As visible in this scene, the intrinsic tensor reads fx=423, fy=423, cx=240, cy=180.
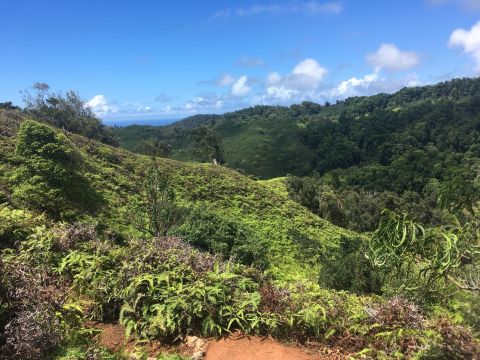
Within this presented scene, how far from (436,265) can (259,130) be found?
17878 centimetres

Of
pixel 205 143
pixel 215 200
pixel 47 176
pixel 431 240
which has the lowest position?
pixel 215 200

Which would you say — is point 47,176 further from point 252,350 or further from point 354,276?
point 252,350

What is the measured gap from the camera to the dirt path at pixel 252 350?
552 cm

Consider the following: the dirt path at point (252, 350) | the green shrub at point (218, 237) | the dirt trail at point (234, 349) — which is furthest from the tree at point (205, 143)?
the dirt path at point (252, 350)

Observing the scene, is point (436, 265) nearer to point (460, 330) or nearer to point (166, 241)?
point (460, 330)

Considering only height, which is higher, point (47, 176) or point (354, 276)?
point (47, 176)

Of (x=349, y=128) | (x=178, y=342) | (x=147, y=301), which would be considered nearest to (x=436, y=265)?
(x=178, y=342)

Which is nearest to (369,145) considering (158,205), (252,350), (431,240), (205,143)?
(205,143)

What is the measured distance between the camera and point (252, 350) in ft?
18.6

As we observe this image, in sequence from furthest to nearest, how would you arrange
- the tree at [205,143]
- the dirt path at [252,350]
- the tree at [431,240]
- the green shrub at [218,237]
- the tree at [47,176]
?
the tree at [205,143] → the tree at [47,176] → the green shrub at [218,237] → the dirt path at [252,350] → the tree at [431,240]

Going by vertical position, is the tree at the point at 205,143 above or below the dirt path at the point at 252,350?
above

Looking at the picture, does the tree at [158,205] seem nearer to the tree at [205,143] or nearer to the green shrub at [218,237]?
the green shrub at [218,237]

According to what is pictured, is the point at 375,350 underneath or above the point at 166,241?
underneath

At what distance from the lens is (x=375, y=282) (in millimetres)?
17484
